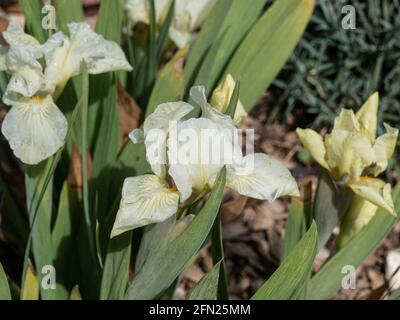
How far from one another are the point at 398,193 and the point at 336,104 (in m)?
0.83

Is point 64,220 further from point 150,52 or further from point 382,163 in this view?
point 382,163

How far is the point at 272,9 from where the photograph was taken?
142cm

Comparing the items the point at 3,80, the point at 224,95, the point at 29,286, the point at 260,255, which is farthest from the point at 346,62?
the point at 29,286

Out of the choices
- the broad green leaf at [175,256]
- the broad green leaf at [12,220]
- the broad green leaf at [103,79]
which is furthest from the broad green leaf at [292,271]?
the broad green leaf at [12,220]

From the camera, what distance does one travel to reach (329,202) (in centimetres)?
120

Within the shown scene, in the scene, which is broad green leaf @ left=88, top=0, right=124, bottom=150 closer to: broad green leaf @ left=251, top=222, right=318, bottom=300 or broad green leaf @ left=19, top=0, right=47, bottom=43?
broad green leaf @ left=19, top=0, right=47, bottom=43

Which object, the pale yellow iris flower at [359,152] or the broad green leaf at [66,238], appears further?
the broad green leaf at [66,238]

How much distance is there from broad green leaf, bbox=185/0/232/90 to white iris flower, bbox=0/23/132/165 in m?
0.27

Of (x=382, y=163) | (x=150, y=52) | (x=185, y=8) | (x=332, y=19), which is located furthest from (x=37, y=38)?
(x=332, y=19)

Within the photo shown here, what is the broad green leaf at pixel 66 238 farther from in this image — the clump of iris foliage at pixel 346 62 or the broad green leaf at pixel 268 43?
the clump of iris foliage at pixel 346 62

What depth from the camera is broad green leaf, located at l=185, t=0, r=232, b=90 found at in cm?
140

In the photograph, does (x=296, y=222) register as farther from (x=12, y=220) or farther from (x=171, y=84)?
(x=12, y=220)

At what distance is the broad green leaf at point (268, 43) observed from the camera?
1404 millimetres
